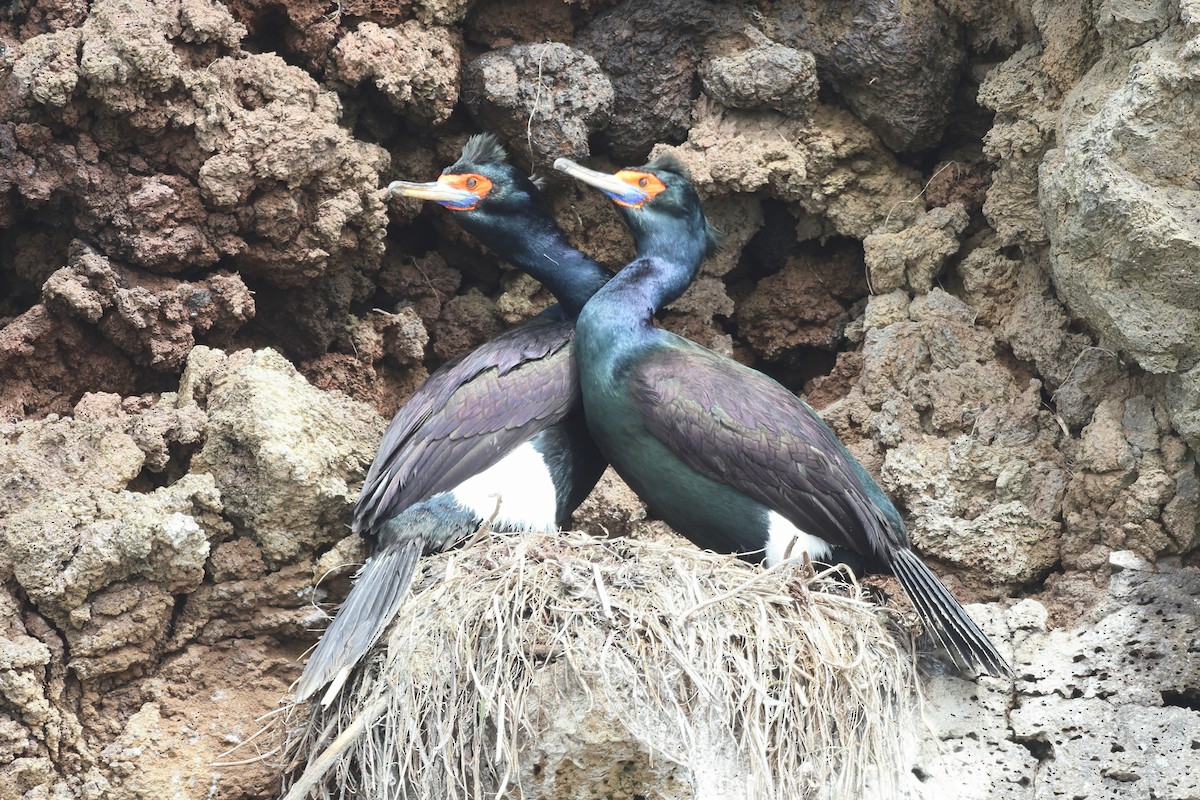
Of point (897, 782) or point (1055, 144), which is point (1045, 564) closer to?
point (897, 782)

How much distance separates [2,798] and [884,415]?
294 cm

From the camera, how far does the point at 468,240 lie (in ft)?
19.6

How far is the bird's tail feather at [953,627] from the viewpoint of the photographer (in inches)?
180

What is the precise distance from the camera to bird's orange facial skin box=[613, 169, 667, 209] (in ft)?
17.1

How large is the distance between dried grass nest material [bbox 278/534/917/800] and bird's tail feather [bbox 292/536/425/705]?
0.21 ft

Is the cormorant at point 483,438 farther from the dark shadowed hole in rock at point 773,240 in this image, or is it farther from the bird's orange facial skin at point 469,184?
the dark shadowed hole in rock at point 773,240

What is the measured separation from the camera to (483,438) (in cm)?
486

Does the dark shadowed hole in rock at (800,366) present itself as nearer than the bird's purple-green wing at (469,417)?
No

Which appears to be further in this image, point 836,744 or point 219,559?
point 219,559

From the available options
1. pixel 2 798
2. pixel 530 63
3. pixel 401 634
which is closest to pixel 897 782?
pixel 401 634

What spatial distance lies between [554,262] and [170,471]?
1463 mm

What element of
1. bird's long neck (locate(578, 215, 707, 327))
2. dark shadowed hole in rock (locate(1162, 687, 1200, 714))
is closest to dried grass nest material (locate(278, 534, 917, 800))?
dark shadowed hole in rock (locate(1162, 687, 1200, 714))

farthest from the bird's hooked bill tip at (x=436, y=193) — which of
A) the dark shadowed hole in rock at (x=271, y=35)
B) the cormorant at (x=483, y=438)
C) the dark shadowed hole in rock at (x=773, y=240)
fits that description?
the dark shadowed hole in rock at (x=773, y=240)

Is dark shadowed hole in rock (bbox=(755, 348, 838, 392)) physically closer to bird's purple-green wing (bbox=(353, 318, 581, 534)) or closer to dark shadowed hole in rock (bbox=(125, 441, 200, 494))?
bird's purple-green wing (bbox=(353, 318, 581, 534))
